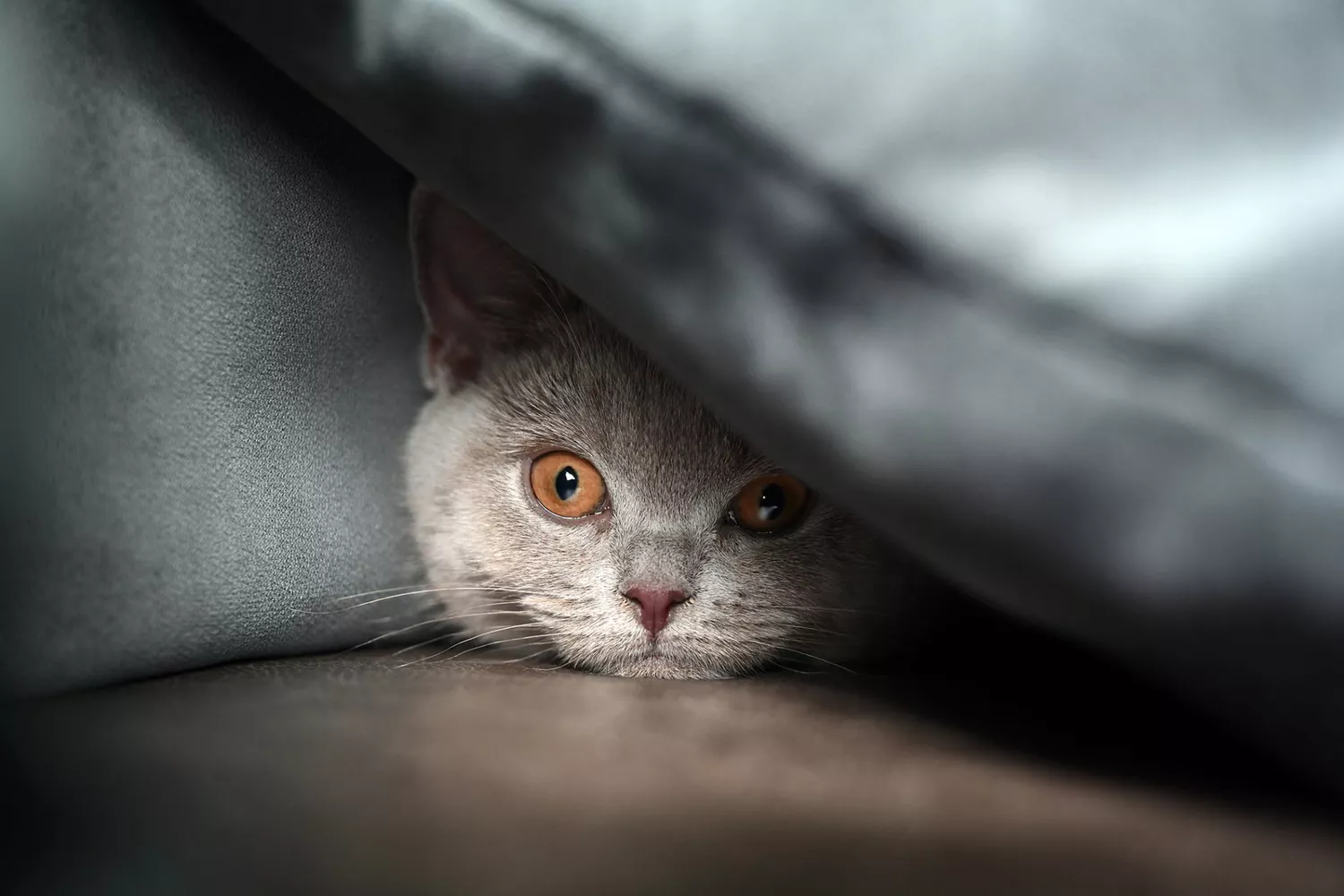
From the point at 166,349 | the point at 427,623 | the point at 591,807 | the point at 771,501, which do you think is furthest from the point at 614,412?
the point at 591,807

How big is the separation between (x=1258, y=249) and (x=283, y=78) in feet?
2.56

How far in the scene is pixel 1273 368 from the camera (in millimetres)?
520

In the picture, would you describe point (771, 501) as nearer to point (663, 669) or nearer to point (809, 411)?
point (663, 669)

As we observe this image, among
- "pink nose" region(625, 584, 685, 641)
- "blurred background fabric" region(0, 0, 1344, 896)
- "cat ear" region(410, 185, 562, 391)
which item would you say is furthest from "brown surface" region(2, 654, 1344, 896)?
"cat ear" region(410, 185, 562, 391)

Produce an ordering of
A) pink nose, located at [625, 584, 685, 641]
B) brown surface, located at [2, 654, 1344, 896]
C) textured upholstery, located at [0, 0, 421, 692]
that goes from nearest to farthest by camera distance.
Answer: brown surface, located at [2, 654, 1344, 896]
textured upholstery, located at [0, 0, 421, 692]
pink nose, located at [625, 584, 685, 641]

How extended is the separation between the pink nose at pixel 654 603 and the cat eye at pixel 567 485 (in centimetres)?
16

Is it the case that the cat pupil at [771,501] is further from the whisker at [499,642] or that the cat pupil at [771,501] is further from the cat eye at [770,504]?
the whisker at [499,642]

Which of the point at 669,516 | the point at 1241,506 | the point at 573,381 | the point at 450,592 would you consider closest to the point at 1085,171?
the point at 1241,506

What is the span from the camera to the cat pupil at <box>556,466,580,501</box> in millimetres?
1133

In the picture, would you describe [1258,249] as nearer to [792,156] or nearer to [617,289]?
[792,156]

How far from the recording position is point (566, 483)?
1.14 meters

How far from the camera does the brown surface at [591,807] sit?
496mm

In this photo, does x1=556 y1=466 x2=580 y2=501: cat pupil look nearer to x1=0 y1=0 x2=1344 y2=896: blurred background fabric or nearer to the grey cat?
the grey cat

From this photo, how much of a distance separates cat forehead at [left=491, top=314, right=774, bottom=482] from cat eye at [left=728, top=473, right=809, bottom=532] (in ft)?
0.07
